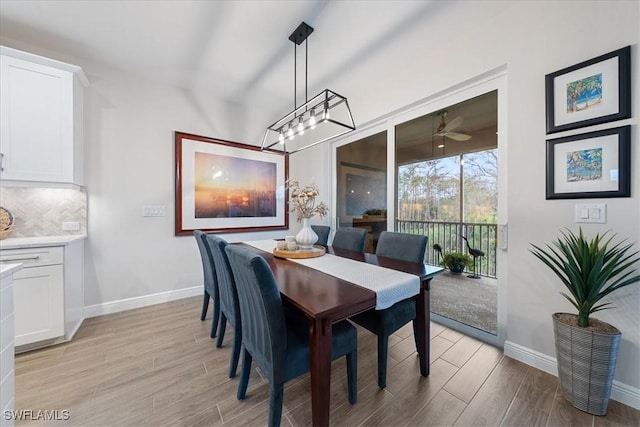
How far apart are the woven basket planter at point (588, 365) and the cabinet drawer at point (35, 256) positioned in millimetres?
3791

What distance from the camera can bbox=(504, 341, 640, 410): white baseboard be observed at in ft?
4.66

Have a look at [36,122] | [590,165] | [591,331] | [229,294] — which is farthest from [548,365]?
[36,122]

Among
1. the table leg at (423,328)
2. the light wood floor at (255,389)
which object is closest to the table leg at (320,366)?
the light wood floor at (255,389)

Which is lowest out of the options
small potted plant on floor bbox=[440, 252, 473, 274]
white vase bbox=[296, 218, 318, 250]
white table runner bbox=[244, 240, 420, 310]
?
small potted plant on floor bbox=[440, 252, 473, 274]

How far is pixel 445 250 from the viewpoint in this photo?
3.15 meters

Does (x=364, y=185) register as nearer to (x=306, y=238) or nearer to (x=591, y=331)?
(x=306, y=238)

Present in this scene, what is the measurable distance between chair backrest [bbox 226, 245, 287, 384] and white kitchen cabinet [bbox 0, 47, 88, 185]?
229 centimetres

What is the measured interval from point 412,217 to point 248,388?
2.39 m

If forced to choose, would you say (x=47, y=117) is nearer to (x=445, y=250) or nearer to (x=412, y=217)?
(x=412, y=217)

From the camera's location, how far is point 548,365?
1726 millimetres

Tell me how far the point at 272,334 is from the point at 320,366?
270 mm

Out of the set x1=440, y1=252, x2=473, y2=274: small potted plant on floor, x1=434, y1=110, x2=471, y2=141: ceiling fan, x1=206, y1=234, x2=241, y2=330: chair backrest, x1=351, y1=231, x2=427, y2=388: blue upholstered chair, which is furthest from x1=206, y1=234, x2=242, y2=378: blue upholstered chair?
x1=440, y1=252, x2=473, y2=274: small potted plant on floor

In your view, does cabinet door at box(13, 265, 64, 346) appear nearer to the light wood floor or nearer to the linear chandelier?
the light wood floor

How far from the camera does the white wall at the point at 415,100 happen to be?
1.52 metres
